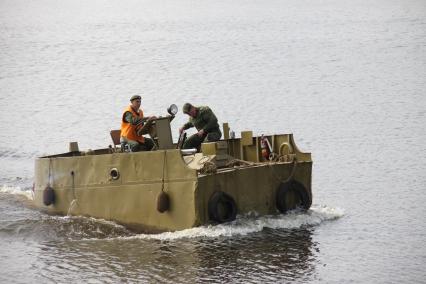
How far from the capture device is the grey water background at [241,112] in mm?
16391

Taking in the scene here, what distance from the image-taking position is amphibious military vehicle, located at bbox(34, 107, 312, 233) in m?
16.8

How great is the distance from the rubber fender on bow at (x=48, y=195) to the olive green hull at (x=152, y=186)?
8 centimetres

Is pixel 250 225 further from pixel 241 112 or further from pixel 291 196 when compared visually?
pixel 241 112

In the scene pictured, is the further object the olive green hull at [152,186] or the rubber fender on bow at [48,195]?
the rubber fender on bow at [48,195]

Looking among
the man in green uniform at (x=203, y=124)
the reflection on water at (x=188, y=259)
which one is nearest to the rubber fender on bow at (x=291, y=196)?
the reflection on water at (x=188, y=259)

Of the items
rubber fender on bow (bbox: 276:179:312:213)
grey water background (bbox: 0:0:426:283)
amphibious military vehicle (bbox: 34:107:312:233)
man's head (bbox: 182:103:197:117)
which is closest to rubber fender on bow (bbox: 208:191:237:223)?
amphibious military vehicle (bbox: 34:107:312:233)

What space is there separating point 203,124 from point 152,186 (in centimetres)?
265

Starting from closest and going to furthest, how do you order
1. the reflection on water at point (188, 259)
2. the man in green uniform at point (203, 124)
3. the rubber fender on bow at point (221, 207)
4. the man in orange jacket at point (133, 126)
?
the reflection on water at point (188, 259) < the rubber fender on bow at point (221, 207) < the man in orange jacket at point (133, 126) < the man in green uniform at point (203, 124)

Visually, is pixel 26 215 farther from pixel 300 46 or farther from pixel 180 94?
pixel 300 46

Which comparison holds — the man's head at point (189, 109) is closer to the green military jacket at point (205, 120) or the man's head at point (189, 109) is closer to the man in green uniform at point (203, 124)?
the man in green uniform at point (203, 124)

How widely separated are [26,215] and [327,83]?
88.7 ft

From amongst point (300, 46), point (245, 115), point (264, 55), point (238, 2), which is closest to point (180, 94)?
point (245, 115)

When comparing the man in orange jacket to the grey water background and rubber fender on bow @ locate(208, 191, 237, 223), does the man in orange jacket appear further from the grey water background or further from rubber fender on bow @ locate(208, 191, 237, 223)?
rubber fender on bow @ locate(208, 191, 237, 223)

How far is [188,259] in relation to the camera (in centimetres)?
1622
